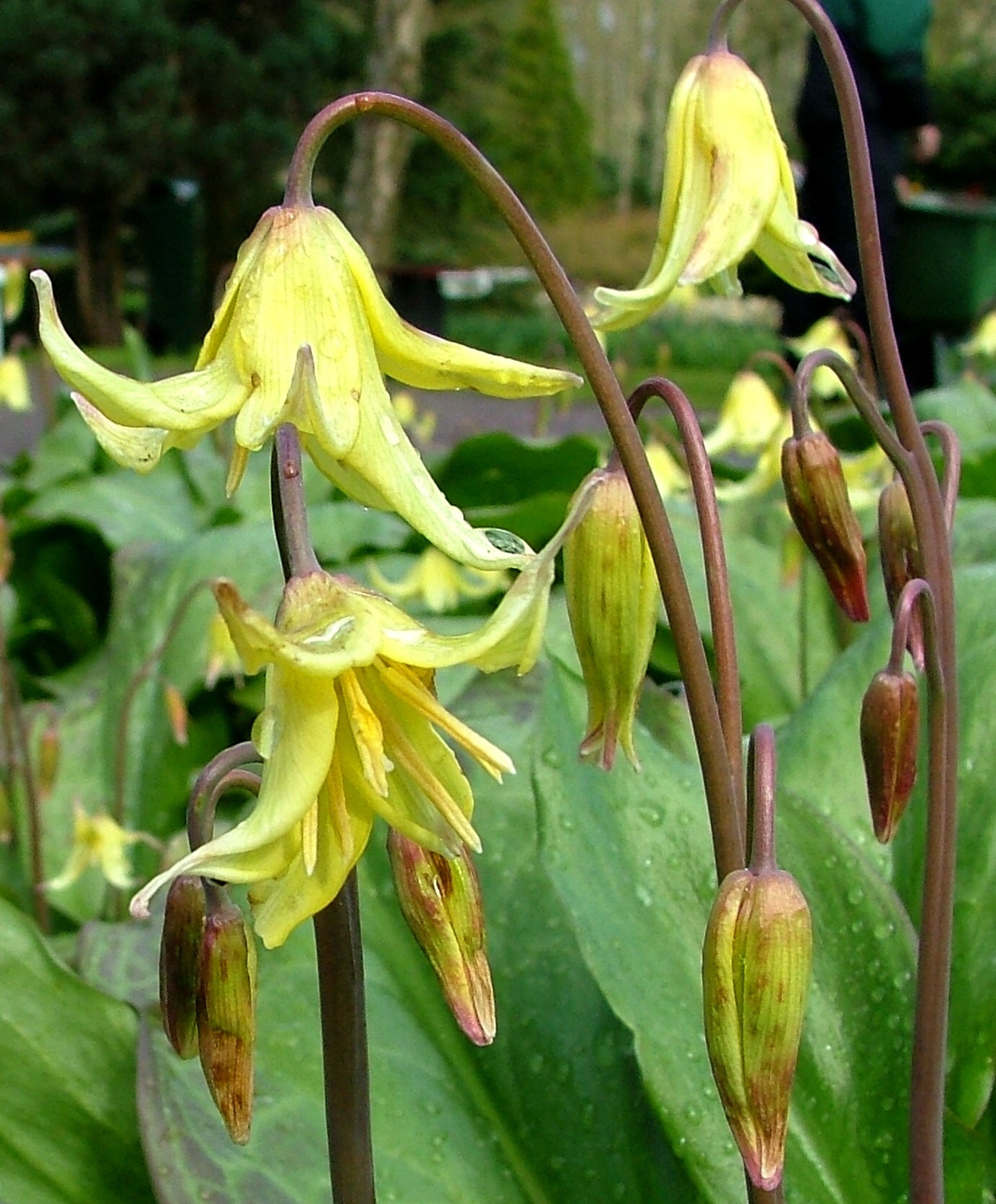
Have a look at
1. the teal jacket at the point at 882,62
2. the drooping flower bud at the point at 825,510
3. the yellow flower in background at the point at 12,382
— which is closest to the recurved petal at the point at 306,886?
the drooping flower bud at the point at 825,510

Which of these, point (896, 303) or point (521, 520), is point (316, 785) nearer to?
point (521, 520)

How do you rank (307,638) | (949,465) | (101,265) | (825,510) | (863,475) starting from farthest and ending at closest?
(101,265)
(863,475)
(949,465)
(825,510)
(307,638)

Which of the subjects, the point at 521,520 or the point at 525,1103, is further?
the point at 521,520

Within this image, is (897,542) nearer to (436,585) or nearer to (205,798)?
(205,798)

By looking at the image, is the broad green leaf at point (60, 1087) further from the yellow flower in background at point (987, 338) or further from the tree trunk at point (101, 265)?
the tree trunk at point (101, 265)

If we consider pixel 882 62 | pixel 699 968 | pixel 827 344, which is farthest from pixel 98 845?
pixel 882 62

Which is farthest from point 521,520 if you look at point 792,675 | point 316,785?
point 316,785
